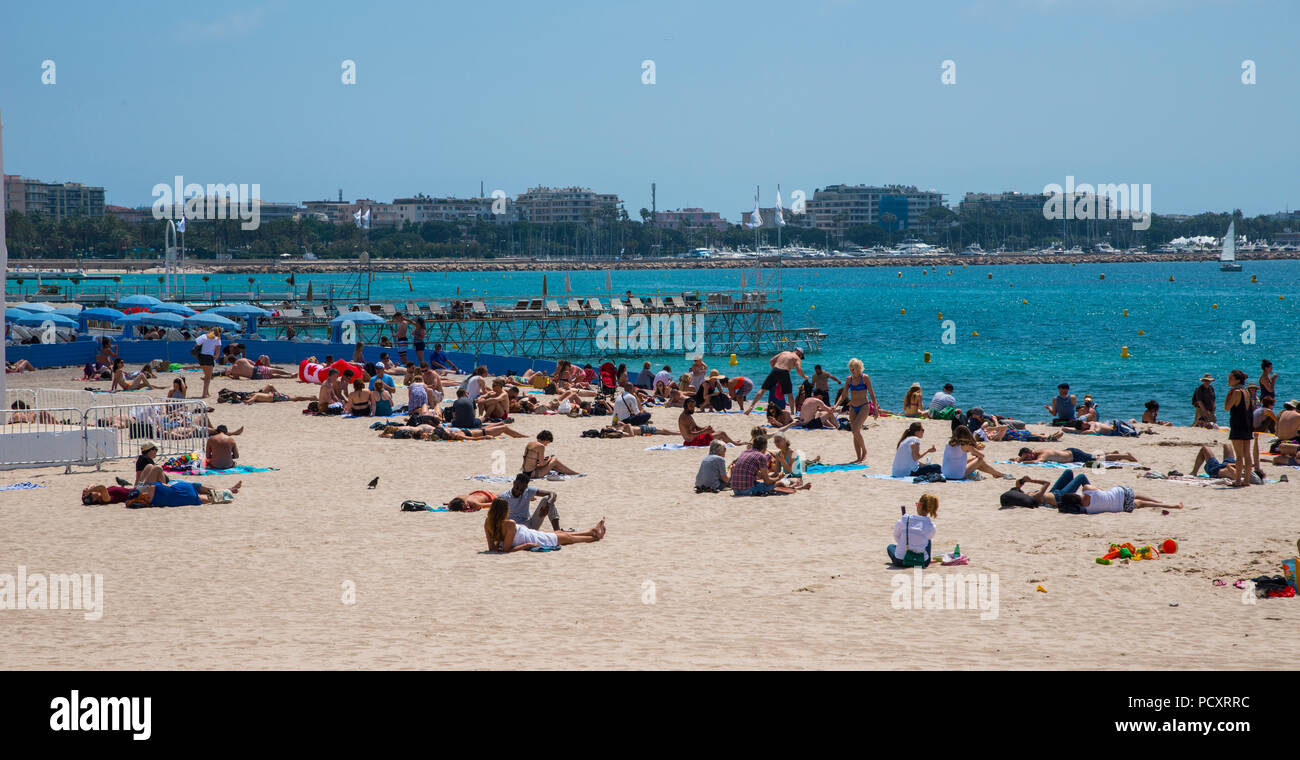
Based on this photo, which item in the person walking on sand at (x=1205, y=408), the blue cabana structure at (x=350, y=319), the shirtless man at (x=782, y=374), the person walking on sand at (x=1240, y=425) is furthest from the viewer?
the blue cabana structure at (x=350, y=319)

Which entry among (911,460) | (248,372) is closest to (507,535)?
(911,460)

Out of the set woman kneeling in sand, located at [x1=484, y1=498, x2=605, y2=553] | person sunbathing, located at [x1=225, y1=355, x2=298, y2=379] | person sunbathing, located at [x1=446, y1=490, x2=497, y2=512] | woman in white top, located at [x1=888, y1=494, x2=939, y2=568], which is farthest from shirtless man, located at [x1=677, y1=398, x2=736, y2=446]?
person sunbathing, located at [x1=225, y1=355, x2=298, y2=379]

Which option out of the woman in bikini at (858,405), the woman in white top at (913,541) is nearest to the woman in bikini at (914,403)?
the woman in bikini at (858,405)

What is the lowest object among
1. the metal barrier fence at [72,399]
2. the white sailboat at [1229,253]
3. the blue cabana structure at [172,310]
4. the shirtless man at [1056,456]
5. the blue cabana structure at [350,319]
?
the shirtless man at [1056,456]

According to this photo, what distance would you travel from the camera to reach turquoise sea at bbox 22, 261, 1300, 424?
3272 centimetres

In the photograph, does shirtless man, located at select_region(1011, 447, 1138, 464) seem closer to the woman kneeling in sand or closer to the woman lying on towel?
the woman kneeling in sand

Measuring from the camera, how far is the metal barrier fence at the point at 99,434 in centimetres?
1394

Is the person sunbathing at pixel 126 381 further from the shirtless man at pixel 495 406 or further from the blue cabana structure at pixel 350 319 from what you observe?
the shirtless man at pixel 495 406

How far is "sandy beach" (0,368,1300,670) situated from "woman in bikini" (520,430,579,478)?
36cm

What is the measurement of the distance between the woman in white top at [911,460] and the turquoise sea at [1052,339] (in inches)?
503

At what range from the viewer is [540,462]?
13.6 m

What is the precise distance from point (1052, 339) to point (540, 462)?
44.5 meters

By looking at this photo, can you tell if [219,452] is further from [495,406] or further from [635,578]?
[635,578]

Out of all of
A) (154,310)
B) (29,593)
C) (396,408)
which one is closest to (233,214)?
Result: (154,310)
